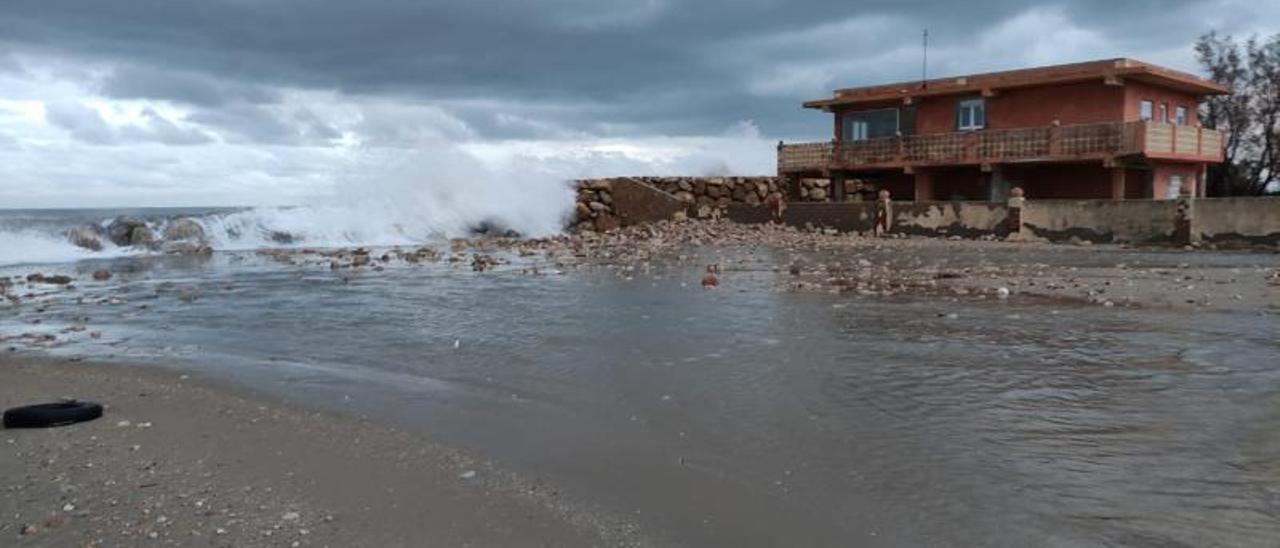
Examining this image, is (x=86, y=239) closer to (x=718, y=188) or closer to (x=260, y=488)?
(x=718, y=188)

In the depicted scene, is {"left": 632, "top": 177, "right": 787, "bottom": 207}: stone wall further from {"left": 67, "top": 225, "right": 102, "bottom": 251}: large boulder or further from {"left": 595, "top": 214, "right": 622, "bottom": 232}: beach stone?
{"left": 67, "top": 225, "right": 102, "bottom": 251}: large boulder

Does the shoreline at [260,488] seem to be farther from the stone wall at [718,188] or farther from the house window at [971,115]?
the house window at [971,115]

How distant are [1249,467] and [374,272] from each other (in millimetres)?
15373

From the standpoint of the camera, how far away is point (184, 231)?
28.4 metres

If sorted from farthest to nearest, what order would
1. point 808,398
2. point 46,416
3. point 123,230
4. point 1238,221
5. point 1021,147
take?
1. point 1021,147
2. point 123,230
3. point 1238,221
4. point 808,398
5. point 46,416

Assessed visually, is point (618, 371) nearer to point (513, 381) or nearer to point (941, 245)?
point (513, 381)

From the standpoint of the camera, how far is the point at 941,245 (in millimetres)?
21875

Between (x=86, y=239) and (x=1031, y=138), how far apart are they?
27.5m

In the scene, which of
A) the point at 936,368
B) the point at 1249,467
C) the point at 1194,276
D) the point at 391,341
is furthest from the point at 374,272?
the point at 1249,467

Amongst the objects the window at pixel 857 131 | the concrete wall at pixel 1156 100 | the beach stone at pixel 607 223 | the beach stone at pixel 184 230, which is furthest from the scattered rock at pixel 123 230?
the concrete wall at pixel 1156 100

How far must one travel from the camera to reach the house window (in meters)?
30.8

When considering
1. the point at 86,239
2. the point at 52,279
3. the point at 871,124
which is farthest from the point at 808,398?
the point at 871,124

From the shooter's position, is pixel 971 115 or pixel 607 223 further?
pixel 607 223

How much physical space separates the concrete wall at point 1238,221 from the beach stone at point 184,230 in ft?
88.8
